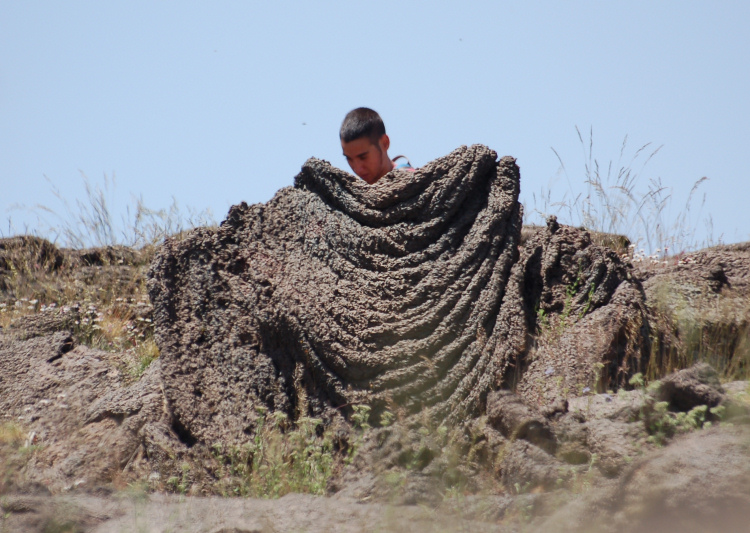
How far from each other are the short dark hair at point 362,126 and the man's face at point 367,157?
0.03 meters

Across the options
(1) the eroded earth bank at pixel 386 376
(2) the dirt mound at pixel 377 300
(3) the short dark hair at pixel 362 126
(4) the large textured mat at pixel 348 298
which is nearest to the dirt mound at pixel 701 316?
(1) the eroded earth bank at pixel 386 376

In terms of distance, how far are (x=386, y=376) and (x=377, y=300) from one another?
1.39ft

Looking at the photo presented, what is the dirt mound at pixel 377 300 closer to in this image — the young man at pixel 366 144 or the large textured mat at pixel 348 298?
the large textured mat at pixel 348 298

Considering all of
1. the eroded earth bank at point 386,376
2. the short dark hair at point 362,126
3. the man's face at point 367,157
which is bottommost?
the eroded earth bank at point 386,376

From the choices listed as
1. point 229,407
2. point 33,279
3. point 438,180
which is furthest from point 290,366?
point 33,279

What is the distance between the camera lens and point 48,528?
3.05 m

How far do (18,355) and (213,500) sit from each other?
11.6 ft

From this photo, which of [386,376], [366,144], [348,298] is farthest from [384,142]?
[386,376]

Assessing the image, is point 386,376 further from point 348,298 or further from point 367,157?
point 367,157

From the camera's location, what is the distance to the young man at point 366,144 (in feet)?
17.3

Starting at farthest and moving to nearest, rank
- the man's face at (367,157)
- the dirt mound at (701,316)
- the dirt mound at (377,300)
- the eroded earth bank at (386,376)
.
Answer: the man's face at (367,157) < the dirt mound at (701,316) < the dirt mound at (377,300) < the eroded earth bank at (386,376)

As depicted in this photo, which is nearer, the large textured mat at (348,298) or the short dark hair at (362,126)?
the large textured mat at (348,298)

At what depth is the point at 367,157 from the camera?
5.29 meters

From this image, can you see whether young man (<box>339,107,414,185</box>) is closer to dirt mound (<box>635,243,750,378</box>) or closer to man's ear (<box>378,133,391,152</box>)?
man's ear (<box>378,133,391,152</box>)
